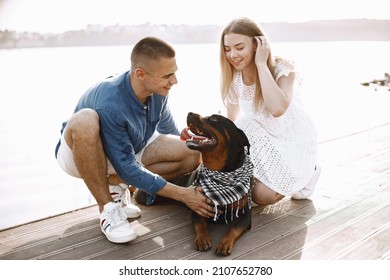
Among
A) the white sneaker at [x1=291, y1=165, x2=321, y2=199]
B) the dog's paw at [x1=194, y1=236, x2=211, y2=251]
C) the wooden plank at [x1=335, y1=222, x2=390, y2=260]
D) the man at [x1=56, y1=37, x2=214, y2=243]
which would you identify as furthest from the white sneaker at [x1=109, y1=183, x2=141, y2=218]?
the wooden plank at [x1=335, y1=222, x2=390, y2=260]

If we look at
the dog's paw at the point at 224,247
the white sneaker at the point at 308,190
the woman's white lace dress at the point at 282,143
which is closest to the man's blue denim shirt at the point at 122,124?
the dog's paw at the point at 224,247

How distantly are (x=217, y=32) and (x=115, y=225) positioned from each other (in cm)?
133

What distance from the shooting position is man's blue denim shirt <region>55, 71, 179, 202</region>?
2.34 m

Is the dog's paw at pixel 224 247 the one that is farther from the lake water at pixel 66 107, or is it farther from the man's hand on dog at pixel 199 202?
the lake water at pixel 66 107

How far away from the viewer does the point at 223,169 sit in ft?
8.07

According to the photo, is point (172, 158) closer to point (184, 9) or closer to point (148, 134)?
point (148, 134)

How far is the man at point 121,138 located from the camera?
7.68 ft

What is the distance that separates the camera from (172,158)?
9.50 feet

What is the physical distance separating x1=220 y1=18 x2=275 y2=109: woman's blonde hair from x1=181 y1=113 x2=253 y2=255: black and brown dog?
0.41m

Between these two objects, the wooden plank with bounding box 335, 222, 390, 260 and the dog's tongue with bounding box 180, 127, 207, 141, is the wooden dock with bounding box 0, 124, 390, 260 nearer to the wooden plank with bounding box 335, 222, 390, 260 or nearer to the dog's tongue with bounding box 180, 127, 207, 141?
the wooden plank with bounding box 335, 222, 390, 260
